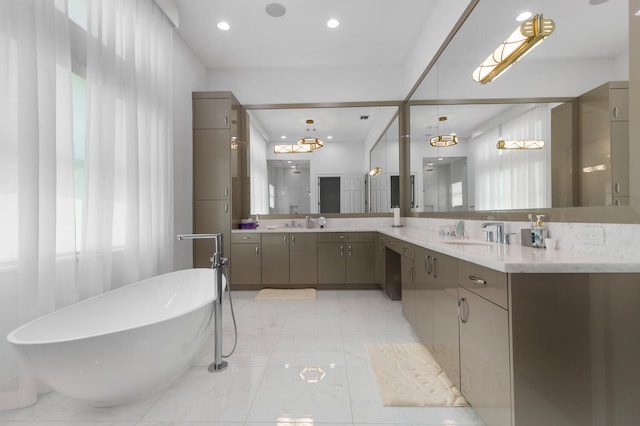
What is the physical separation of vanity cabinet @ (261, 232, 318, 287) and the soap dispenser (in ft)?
8.15

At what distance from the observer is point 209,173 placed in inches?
141

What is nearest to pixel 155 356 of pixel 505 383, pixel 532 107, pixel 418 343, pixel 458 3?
pixel 505 383

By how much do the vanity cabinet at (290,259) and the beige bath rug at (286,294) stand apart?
0.11 m

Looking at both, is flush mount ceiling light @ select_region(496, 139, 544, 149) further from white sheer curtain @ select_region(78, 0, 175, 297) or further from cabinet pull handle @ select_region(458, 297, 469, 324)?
white sheer curtain @ select_region(78, 0, 175, 297)

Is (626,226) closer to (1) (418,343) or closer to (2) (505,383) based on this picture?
(2) (505,383)

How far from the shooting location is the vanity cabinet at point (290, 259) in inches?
145

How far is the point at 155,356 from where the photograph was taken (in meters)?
1.34

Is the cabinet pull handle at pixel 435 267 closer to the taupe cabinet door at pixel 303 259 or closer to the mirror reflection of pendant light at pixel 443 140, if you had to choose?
the mirror reflection of pendant light at pixel 443 140

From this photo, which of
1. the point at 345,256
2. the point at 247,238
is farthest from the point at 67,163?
the point at 345,256

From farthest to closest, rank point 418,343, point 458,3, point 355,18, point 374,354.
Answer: point 355,18 < point 458,3 < point 418,343 < point 374,354

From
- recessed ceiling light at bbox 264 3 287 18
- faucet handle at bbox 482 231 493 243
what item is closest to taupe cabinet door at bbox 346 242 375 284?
faucet handle at bbox 482 231 493 243

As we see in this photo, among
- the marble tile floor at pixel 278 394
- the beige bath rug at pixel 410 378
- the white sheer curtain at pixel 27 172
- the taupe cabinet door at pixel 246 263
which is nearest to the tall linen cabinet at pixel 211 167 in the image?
the taupe cabinet door at pixel 246 263

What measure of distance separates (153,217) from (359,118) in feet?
9.86

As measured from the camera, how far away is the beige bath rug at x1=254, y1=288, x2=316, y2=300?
3.41 meters
